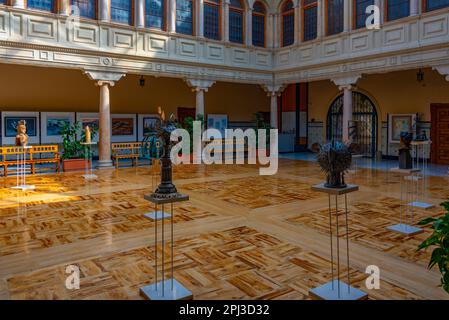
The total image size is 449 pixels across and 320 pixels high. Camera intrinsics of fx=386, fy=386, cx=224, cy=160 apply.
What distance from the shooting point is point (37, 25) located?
35.2ft

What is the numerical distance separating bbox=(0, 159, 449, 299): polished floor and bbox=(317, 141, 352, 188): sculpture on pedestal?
1.01 meters

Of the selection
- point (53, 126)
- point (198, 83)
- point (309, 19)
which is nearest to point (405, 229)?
point (198, 83)

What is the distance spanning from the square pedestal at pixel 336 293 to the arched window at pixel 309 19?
42.1 feet

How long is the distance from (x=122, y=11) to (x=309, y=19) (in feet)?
23.1

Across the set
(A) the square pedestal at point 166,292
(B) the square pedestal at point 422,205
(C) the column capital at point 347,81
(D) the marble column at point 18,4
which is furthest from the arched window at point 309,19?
(A) the square pedestal at point 166,292

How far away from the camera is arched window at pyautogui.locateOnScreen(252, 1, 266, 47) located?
51.6ft

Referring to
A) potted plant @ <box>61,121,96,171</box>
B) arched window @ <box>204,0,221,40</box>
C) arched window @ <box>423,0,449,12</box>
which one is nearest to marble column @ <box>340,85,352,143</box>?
arched window @ <box>423,0,449,12</box>

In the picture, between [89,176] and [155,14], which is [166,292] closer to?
[89,176]

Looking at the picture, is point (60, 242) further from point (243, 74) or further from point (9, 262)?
point (243, 74)

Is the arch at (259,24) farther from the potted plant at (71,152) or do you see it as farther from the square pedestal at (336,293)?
the square pedestal at (336,293)

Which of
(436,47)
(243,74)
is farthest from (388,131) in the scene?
(243,74)

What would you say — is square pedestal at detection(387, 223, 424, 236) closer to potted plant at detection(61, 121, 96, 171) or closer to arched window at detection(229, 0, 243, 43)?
potted plant at detection(61, 121, 96, 171)

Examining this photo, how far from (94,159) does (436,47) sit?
12122 mm

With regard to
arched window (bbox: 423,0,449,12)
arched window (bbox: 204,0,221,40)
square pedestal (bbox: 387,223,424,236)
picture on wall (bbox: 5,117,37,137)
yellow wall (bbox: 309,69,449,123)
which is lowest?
square pedestal (bbox: 387,223,424,236)
